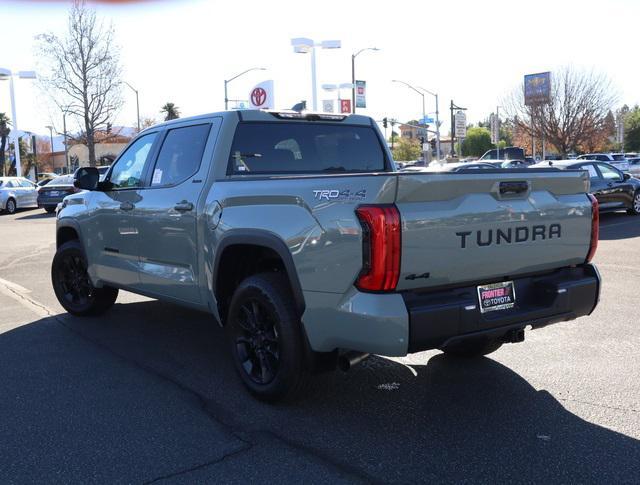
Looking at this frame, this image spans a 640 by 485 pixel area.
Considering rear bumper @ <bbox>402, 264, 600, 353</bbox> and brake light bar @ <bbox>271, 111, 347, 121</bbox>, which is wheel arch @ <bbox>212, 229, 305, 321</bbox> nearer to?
rear bumper @ <bbox>402, 264, 600, 353</bbox>

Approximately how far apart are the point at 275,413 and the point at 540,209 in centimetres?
211

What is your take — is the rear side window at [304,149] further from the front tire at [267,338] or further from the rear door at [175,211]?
the front tire at [267,338]

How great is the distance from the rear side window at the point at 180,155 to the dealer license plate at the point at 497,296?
2405 mm

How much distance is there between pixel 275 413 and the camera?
13.6 feet

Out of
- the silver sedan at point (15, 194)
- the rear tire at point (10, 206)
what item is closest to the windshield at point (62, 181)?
the silver sedan at point (15, 194)

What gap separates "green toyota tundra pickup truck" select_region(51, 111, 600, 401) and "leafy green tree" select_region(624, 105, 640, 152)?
→ 82.2 meters

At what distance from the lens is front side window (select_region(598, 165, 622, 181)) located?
629 inches

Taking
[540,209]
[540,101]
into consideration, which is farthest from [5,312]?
[540,101]

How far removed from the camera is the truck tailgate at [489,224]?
3498mm

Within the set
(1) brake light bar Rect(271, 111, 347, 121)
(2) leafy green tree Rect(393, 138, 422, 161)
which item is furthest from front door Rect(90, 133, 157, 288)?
(2) leafy green tree Rect(393, 138, 422, 161)

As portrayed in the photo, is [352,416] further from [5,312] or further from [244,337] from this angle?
[5,312]

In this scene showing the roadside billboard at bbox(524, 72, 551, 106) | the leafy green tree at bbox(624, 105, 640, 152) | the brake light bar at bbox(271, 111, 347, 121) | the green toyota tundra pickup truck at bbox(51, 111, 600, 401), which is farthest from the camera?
the leafy green tree at bbox(624, 105, 640, 152)

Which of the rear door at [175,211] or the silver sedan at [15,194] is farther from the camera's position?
the silver sedan at [15,194]

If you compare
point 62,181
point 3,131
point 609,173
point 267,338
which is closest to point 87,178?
point 267,338
